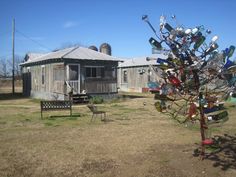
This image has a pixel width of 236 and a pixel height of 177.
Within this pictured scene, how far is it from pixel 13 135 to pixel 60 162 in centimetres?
377

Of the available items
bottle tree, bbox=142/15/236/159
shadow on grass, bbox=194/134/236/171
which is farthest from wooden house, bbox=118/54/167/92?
bottle tree, bbox=142/15/236/159

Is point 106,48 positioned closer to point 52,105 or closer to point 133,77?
point 133,77

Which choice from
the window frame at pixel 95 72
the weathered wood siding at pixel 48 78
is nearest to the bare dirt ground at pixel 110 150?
the weathered wood siding at pixel 48 78

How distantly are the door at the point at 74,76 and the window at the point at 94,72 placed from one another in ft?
2.76

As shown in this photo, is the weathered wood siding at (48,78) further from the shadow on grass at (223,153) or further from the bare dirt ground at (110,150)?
the shadow on grass at (223,153)

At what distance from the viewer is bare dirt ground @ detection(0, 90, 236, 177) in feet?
21.6

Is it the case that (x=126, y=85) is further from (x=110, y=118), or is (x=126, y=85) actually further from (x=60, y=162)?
(x=60, y=162)

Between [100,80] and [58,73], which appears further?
[100,80]

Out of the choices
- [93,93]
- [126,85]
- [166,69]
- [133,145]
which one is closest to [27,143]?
[133,145]

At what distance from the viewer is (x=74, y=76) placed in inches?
888

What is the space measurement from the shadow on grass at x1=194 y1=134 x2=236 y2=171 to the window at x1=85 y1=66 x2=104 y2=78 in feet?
48.6

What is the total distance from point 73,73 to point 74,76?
22 centimetres

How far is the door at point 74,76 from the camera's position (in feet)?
73.2

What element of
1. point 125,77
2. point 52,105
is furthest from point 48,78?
point 125,77
